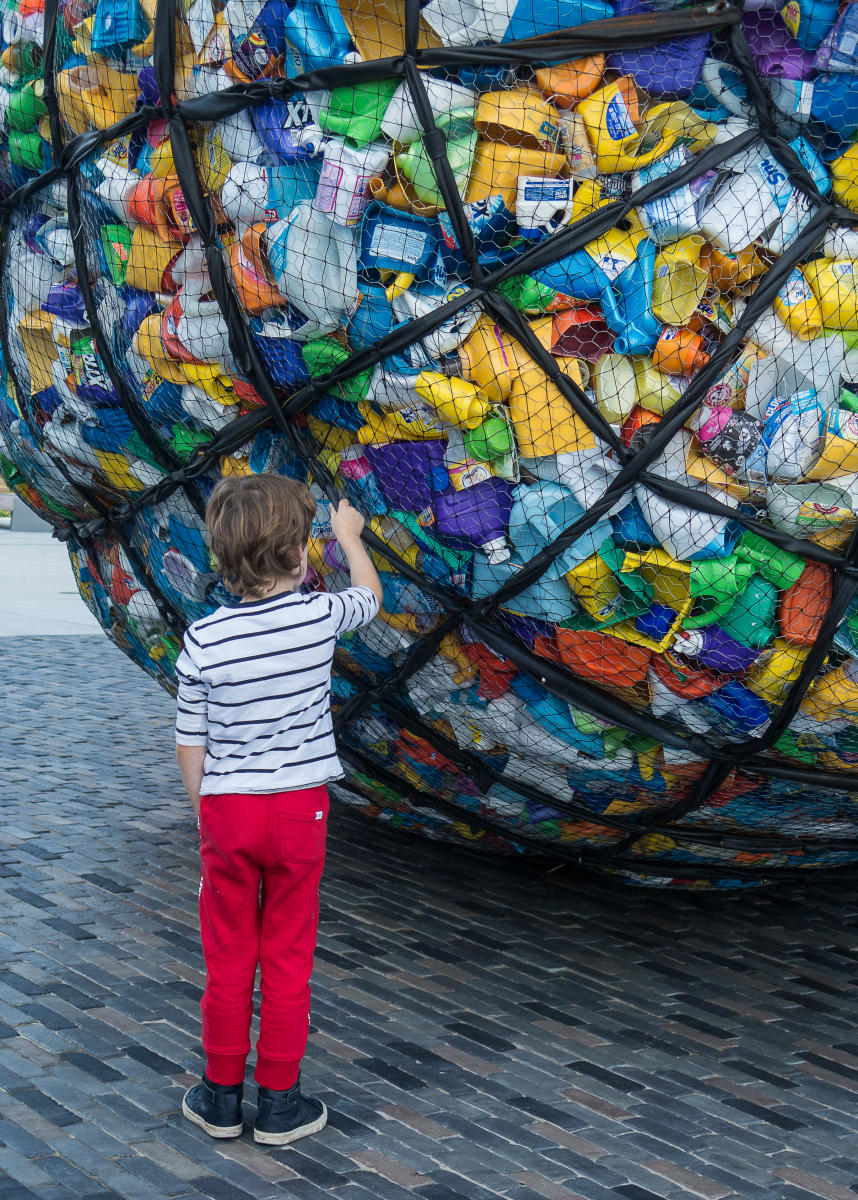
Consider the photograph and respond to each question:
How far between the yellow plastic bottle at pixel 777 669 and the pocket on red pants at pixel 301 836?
3.38 ft

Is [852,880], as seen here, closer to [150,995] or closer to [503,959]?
[503,959]

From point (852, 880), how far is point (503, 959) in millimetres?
1642

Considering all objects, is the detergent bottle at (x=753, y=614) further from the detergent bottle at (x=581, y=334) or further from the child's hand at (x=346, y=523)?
the child's hand at (x=346, y=523)

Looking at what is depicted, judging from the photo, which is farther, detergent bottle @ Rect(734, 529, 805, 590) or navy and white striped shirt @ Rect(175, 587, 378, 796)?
detergent bottle @ Rect(734, 529, 805, 590)

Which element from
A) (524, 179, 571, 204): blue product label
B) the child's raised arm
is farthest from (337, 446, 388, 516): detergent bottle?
(524, 179, 571, 204): blue product label

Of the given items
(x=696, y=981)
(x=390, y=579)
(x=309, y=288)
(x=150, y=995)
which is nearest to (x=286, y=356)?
(x=309, y=288)

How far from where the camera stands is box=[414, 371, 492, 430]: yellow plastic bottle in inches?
111

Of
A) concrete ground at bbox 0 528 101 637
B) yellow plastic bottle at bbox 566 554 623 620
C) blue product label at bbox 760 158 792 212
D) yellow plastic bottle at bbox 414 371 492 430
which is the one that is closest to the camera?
blue product label at bbox 760 158 792 212

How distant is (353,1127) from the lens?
9.09 ft

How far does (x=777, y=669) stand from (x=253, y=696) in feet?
3.85

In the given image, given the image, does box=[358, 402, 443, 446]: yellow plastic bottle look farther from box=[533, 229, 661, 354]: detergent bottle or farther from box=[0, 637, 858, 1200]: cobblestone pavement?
box=[0, 637, 858, 1200]: cobblestone pavement

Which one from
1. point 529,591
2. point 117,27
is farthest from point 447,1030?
point 117,27

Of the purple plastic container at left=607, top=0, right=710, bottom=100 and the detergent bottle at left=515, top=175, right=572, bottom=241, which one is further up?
the purple plastic container at left=607, top=0, right=710, bottom=100

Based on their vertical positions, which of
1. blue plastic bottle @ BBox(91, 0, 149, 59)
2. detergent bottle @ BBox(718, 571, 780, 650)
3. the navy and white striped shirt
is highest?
blue plastic bottle @ BBox(91, 0, 149, 59)
